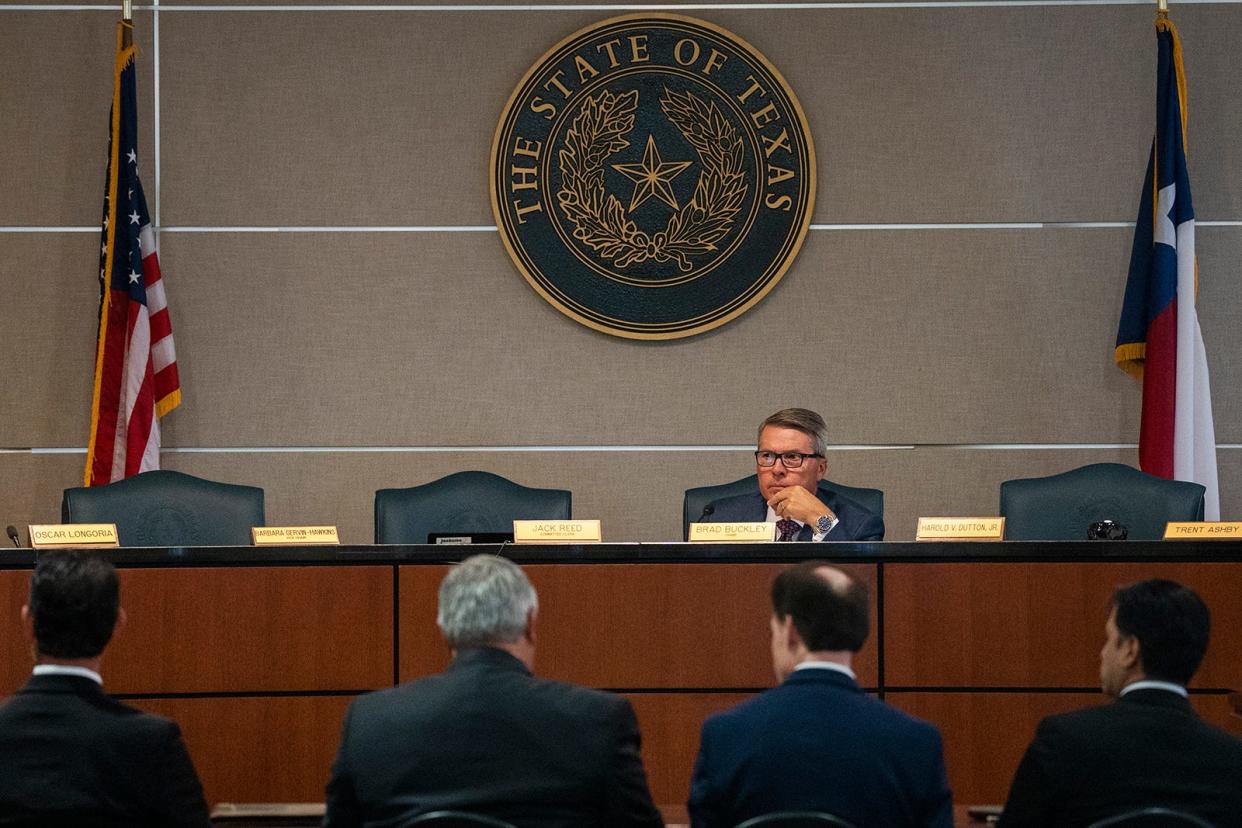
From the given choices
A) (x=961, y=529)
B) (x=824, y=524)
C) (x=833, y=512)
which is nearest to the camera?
(x=961, y=529)

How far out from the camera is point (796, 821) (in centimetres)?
165

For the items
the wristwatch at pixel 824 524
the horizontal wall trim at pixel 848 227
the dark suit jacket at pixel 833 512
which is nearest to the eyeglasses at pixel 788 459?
the dark suit jacket at pixel 833 512

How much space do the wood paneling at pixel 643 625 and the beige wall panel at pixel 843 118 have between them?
2574 millimetres

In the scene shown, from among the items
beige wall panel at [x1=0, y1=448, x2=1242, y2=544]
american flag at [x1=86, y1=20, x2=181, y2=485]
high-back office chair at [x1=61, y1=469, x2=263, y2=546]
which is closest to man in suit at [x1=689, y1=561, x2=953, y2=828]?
high-back office chair at [x1=61, y1=469, x2=263, y2=546]

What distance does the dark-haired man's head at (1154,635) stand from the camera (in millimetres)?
2074

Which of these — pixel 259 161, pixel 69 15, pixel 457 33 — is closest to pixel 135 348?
pixel 259 161

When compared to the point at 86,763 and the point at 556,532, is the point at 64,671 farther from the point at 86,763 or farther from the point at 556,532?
the point at 556,532

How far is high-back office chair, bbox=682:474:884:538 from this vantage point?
4203 millimetres

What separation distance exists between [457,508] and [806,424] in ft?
3.65

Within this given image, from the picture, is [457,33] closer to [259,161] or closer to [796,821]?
[259,161]

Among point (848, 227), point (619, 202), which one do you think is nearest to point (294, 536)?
point (619, 202)

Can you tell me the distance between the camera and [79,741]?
78.0 inches

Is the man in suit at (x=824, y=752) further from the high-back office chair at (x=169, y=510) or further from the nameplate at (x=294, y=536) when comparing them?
the high-back office chair at (x=169, y=510)

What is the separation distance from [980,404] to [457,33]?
100 inches
